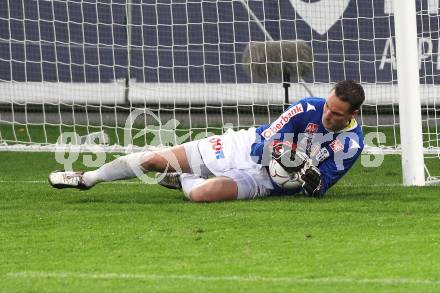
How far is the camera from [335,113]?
885 centimetres

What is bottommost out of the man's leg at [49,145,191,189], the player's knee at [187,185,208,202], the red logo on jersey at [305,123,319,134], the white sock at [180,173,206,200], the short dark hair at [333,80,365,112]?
the player's knee at [187,185,208,202]

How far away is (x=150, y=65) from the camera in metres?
14.4

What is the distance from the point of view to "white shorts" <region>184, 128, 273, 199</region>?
9.33m

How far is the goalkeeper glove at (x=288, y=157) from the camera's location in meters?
8.92

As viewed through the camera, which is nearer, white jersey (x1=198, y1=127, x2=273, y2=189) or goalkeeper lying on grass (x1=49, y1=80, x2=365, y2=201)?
goalkeeper lying on grass (x1=49, y1=80, x2=365, y2=201)

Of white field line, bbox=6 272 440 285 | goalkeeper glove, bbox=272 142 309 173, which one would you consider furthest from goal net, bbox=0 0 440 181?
white field line, bbox=6 272 440 285

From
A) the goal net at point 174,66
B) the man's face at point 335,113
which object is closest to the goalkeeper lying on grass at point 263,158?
the man's face at point 335,113

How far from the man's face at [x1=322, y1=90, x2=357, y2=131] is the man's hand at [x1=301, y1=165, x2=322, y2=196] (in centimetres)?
34

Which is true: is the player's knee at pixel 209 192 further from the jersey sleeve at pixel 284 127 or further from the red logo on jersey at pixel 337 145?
the red logo on jersey at pixel 337 145

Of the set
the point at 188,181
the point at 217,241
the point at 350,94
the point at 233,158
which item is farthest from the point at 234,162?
the point at 217,241

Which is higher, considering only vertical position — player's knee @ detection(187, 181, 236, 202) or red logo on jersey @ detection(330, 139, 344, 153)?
red logo on jersey @ detection(330, 139, 344, 153)

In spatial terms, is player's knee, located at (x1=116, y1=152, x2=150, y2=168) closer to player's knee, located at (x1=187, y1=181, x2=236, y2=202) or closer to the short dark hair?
player's knee, located at (x1=187, y1=181, x2=236, y2=202)

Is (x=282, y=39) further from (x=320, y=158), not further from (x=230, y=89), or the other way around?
(x=320, y=158)

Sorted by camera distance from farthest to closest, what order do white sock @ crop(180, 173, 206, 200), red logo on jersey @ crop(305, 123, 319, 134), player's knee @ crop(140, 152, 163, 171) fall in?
player's knee @ crop(140, 152, 163, 171) → white sock @ crop(180, 173, 206, 200) → red logo on jersey @ crop(305, 123, 319, 134)
